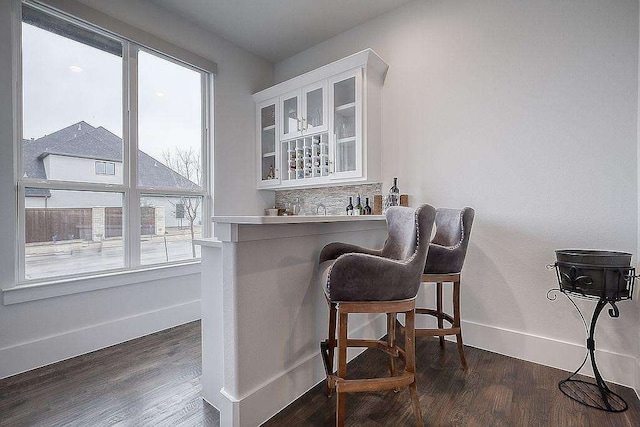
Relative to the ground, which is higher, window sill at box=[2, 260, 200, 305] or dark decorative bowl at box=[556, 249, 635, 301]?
dark decorative bowl at box=[556, 249, 635, 301]

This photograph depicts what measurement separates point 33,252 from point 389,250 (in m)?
2.46

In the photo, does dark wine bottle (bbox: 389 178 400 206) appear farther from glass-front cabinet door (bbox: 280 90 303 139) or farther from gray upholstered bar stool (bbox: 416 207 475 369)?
glass-front cabinet door (bbox: 280 90 303 139)

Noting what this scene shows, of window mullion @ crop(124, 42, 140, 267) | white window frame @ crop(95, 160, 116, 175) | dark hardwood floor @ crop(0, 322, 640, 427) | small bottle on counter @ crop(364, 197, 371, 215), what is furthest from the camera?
small bottle on counter @ crop(364, 197, 371, 215)

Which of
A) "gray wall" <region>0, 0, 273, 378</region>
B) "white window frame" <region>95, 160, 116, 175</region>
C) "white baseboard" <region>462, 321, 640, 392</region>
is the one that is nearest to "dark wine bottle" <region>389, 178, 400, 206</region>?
"white baseboard" <region>462, 321, 640, 392</region>

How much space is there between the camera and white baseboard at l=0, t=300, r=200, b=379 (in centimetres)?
197

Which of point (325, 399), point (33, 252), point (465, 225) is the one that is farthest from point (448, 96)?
point (33, 252)

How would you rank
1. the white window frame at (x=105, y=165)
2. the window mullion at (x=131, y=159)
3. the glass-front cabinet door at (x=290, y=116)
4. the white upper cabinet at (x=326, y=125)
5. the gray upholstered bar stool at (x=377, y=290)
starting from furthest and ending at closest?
the glass-front cabinet door at (x=290, y=116) → the white upper cabinet at (x=326, y=125) → the window mullion at (x=131, y=159) → the white window frame at (x=105, y=165) → the gray upholstered bar stool at (x=377, y=290)

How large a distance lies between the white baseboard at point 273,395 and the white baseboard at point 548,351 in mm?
1296

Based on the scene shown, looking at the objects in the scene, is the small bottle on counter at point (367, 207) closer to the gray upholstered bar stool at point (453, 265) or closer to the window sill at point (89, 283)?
the gray upholstered bar stool at point (453, 265)

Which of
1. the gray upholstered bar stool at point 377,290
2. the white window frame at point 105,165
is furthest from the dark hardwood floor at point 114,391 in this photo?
the white window frame at point 105,165

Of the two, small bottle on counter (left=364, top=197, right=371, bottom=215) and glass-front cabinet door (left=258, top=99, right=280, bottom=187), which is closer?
small bottle on counter (left=364, top=197, right=371, bottom=215)

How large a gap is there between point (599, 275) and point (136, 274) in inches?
124

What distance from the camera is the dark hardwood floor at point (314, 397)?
1491 millimetres

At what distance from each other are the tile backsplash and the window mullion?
1.69 m
